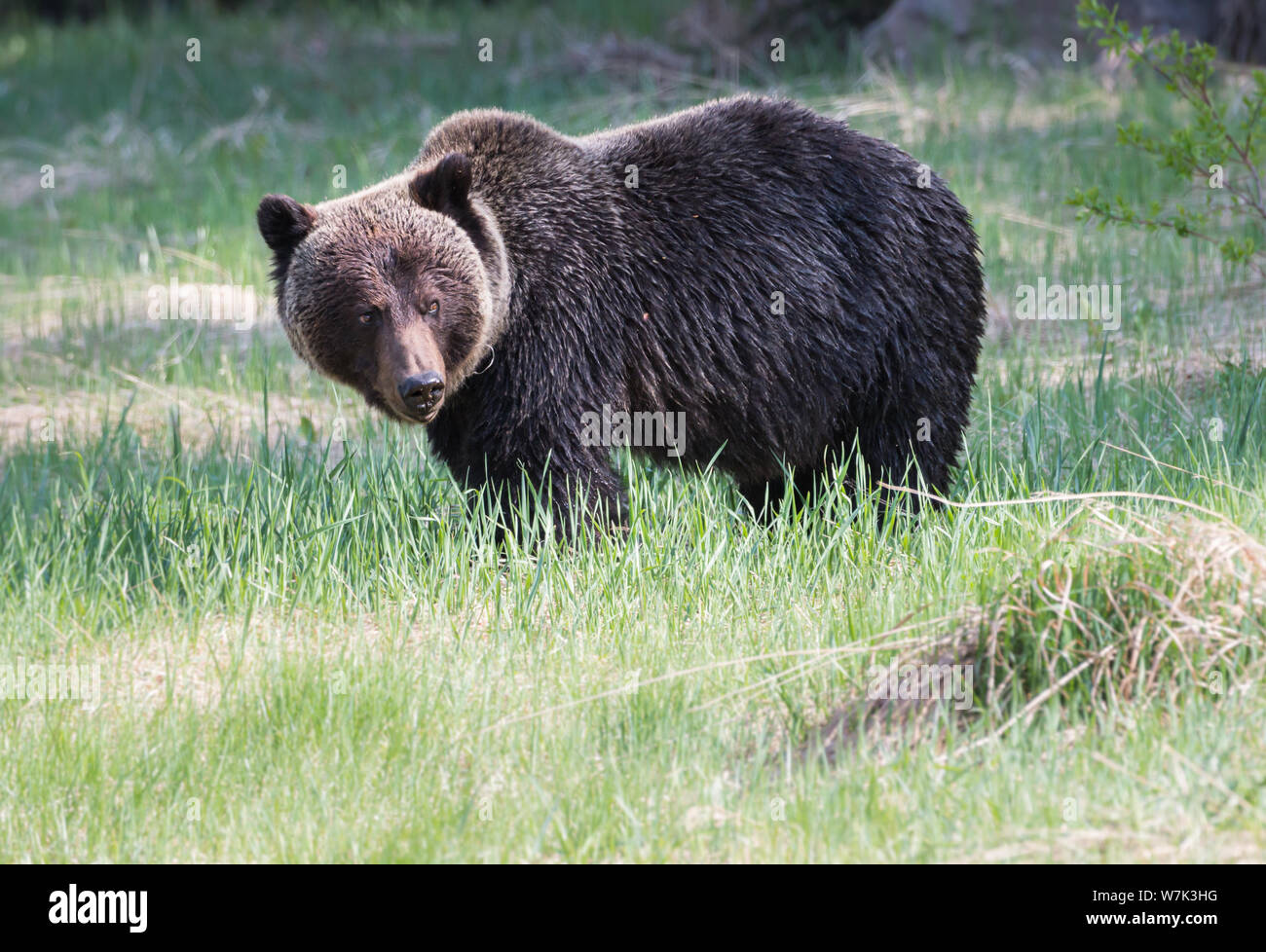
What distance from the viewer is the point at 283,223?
5.48 m

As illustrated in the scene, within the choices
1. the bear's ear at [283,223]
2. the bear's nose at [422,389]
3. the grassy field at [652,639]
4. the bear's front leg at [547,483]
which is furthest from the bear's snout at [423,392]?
the bear's ear at [283,223]

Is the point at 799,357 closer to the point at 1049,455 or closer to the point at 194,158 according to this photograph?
the point at 1049,455

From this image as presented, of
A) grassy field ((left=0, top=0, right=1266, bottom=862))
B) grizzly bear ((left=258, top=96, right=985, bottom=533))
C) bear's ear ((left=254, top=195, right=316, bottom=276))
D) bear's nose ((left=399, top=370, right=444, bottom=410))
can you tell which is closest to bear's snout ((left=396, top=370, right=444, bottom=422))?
bear's nose ((left=399, top=370, right=444, bottom=410))

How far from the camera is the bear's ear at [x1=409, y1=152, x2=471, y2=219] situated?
17.5ft

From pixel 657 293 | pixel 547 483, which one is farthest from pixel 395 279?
pixel 657 293

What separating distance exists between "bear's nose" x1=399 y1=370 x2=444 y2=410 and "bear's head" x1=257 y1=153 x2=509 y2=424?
0.10 ft

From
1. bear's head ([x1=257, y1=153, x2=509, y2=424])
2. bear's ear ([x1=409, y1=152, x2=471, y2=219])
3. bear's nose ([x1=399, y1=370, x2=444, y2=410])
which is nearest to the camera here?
bear's nose ([x1=399, y1=370, x2=444, y2=410])

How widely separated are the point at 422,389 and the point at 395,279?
0.52 meters

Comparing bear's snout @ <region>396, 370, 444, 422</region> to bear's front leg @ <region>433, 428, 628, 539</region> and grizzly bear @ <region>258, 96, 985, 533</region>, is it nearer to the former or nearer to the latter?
grizzly bear @ <region>258, 96, 985, 533</region>

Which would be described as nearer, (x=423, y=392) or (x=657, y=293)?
(x=423, y=392)

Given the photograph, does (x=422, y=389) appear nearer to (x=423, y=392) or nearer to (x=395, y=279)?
(x=423, y=392)

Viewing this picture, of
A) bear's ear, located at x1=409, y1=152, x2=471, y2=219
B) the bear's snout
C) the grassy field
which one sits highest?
bear's ear, located at x1=409, y1=152, x2=471, y2=219

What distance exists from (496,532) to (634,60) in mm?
9824

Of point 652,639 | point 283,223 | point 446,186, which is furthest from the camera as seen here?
point 283,223
